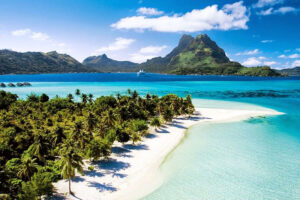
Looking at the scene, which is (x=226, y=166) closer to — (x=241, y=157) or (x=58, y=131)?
(x=241, y=157)

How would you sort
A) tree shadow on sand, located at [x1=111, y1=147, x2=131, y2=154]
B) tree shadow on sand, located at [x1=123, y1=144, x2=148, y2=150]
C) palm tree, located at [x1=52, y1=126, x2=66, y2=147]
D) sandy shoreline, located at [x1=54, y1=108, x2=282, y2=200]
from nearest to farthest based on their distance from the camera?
sandy shoreline, located at [x1=54, y1=108, x2=282, y2=200] < palm tree, located at [x1=52, y1=126, x2=66, y2=147] < tree shadow on sand, located at [x1=111, y1=147, x2=131, y2=154] < tree shadow on sand, located at [x1=123, y1=144, x2=148, y2=150]

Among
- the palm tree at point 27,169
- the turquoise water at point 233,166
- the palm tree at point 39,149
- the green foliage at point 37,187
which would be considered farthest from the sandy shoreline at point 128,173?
the palm tree at point 39,149

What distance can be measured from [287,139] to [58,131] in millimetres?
77815

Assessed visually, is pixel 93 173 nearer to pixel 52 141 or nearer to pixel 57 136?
pixel 57 136

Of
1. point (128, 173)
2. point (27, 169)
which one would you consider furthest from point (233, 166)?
point (27, 169)

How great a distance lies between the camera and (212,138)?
68375 millimetres

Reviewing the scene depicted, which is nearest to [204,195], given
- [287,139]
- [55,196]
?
[55,196]

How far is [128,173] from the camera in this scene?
4394cm

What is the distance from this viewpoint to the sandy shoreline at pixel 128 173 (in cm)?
3691

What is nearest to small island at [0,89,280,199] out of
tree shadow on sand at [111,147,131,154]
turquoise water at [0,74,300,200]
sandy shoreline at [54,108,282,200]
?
sandy shoreline at [54,108,282,200]

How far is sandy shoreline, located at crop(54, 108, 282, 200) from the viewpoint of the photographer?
36.9 metres

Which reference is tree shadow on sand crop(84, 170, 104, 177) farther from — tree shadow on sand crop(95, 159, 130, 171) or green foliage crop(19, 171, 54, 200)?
green foliage crop(19, 171, 54, 200)

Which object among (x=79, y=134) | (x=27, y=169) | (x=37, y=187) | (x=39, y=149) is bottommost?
(x=37, y=187)

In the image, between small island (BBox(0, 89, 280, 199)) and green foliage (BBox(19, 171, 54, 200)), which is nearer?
green foliage (BBox(19, 171, 54, 200))
